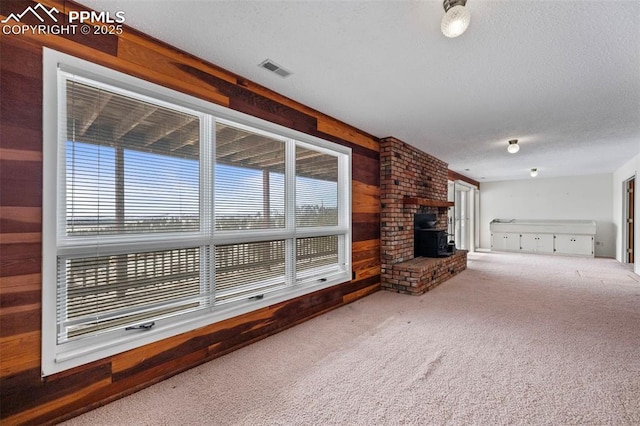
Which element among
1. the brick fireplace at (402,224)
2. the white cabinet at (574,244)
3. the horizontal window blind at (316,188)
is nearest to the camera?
the horizontal window blind at (316,188)

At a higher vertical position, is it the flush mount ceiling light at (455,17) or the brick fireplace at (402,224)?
the flush mount ceiling light at (455,17)

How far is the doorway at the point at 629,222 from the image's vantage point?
658 centimetres

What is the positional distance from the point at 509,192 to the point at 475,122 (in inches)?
280

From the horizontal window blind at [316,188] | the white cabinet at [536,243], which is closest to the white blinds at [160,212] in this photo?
the horizontal window blind at [316,188]

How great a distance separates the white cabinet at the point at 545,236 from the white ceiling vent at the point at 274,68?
8.87m

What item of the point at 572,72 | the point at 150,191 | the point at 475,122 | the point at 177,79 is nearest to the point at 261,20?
the point at 177,79

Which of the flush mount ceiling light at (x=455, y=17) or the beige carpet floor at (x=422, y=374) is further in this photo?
the beige carpet floor at (x=422, y=374)

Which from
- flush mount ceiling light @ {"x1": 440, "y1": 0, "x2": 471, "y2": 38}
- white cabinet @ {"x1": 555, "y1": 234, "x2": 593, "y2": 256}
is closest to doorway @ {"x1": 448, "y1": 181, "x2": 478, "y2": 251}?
white cabinet @ {"x1": 555, "y1": 234, "x2": 593, "y2": 256}

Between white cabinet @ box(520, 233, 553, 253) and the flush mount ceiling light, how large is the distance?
8.96 metres

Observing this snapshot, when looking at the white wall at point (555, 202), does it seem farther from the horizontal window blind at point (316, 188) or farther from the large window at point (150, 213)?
the large window at point (150, 213)

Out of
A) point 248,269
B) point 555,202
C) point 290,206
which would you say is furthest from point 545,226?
point 248,269

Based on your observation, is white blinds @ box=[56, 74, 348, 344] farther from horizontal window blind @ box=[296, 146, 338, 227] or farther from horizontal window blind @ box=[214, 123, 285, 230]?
horizontal window blind @ box=[296, 146, 338, 227]

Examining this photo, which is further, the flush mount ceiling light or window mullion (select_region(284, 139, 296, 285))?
window mullion (select_region(284, 139, 296, 285))

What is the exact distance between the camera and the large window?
1.62m
